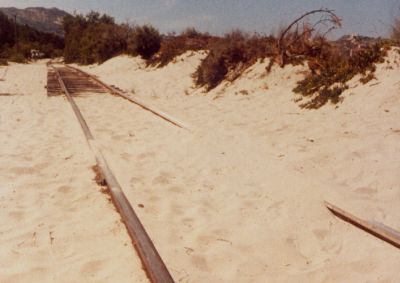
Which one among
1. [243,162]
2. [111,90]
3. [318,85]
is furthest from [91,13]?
[243,162]

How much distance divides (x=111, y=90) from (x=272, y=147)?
9019mm

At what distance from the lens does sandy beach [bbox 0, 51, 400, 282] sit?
2.89 m

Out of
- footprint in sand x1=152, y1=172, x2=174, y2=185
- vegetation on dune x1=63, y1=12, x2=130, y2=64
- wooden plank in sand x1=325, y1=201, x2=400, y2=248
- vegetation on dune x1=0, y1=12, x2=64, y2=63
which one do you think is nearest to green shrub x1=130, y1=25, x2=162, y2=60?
vegetation on dune x1=63, y1=12, x2=130, y2=64

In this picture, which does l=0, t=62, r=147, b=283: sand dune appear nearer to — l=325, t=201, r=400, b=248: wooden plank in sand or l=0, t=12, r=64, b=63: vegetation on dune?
l=325, t=201, r=400, b=248: wooden plank in sand

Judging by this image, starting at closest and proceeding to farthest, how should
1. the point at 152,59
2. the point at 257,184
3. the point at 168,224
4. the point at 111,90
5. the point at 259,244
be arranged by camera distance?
the point at 259,244, the point at 168,224, the point at 257,184, the point at 111,90, the point at 152,59

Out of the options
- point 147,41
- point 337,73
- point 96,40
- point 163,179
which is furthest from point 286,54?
point 96,40

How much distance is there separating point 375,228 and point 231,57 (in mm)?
10613

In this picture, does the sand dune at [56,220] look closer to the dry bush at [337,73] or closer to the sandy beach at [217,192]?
the sandy beach at [217,192]

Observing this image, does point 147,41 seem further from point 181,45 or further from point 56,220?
point 56,220

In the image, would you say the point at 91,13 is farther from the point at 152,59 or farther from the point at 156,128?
the point at 156,128

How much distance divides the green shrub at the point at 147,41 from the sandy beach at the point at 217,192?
16.3 meters

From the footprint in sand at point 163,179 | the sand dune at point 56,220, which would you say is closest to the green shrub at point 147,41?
the sand dune at point 56,220

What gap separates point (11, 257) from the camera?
2920mm

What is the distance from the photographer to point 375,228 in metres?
3.20
